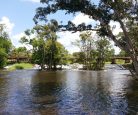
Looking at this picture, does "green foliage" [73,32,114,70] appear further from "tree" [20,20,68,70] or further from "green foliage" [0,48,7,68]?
"green foliage" [0,48,7,68]

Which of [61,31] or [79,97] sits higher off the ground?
[61,31]

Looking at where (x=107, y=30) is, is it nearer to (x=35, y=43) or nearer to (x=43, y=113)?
(x=43, y=113)

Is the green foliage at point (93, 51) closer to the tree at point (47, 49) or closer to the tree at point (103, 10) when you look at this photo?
the tree at point (47, 49)

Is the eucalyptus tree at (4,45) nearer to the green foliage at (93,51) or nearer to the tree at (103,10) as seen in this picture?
the green foliage at (93,51)

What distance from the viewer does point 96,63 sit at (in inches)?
5463

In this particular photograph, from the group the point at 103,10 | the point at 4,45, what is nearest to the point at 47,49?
the point at 4,45

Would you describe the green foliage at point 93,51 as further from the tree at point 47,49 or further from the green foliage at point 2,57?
the green foliage at point 2,57

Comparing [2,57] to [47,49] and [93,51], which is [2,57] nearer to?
[47,49]

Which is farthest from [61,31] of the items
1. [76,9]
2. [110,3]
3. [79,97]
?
[79,97]

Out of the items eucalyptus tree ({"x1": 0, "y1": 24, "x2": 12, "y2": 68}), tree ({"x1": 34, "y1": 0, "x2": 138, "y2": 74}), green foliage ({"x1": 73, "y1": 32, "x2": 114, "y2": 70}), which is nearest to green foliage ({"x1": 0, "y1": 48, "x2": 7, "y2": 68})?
eucalyptus tree ({"x1": 0, "y1": 24, "x2": 12, "y2": 68})

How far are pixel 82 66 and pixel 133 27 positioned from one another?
106679mm

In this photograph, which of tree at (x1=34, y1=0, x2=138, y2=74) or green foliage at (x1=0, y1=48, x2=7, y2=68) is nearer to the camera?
tree at (x1=34, y1=0, x2=138, y2=74)

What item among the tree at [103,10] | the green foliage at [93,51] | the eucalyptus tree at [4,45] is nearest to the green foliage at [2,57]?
the eucalyptus tree at [4,45]

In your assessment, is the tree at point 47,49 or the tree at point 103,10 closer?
the tree at point 103,10
